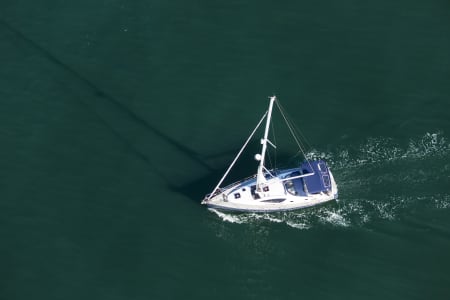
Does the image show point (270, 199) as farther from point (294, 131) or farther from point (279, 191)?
point (294, 131)

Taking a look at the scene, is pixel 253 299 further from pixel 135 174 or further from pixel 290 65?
pixel 290 65

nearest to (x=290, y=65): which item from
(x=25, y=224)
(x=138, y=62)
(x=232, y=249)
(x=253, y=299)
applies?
(x=138, y=62)

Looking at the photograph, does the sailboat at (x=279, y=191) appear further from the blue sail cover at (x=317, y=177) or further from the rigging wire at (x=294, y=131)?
the rigging wire at (x=294, y=131)

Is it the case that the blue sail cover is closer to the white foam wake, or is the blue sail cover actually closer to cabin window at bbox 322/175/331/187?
cabin window at bbox 322/175/331/187

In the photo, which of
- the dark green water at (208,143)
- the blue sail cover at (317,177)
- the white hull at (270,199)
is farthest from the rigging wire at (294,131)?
the white hull at (270,199)

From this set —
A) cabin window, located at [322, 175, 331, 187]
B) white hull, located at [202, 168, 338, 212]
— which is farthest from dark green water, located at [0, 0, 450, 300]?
cabin window, located at [322, 175, 331, 187]

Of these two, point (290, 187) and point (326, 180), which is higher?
point (326, 180)

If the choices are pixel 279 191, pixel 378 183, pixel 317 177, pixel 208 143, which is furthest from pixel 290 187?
pixel 208 143

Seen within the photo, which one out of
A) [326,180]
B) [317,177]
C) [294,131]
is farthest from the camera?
[294,131]
